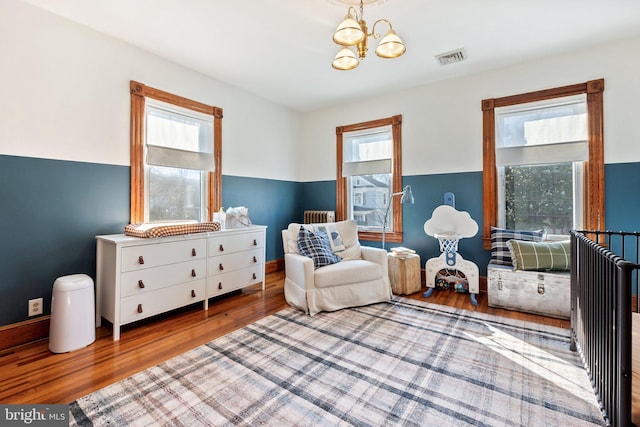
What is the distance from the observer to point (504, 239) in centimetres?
320

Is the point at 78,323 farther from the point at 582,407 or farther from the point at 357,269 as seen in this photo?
the point at 582,407

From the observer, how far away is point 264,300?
325cm

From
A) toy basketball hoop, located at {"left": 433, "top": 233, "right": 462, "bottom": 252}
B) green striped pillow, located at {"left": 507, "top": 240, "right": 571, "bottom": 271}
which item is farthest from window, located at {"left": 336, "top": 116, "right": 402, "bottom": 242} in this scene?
green striped pillow, located at {"left": 507, "top": 240, "right": 571, "bottom": 271}

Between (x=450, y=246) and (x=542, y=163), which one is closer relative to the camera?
(x=542, y=163)

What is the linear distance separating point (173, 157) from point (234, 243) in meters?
1.16

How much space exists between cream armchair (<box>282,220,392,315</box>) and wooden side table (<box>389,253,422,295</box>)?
0.33 meters

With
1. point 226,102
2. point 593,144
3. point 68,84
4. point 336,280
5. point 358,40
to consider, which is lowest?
point 336,280

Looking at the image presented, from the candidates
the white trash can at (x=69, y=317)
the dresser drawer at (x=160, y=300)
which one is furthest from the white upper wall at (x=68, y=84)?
the dresser drawer at (x=160, y=300)

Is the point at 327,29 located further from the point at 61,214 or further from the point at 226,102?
the point at 61,214

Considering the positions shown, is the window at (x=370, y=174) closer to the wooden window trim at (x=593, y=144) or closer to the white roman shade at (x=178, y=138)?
the wooden window trim at (x=593, y=144)

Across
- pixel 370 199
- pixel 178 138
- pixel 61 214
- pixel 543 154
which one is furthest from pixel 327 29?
pixel 61 214

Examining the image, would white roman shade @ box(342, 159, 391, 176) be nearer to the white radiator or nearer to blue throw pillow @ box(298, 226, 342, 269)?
the white radiator

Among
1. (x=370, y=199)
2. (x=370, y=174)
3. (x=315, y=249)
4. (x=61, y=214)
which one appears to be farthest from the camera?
(x=370, y=199)

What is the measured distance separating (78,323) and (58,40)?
2.32 metres
